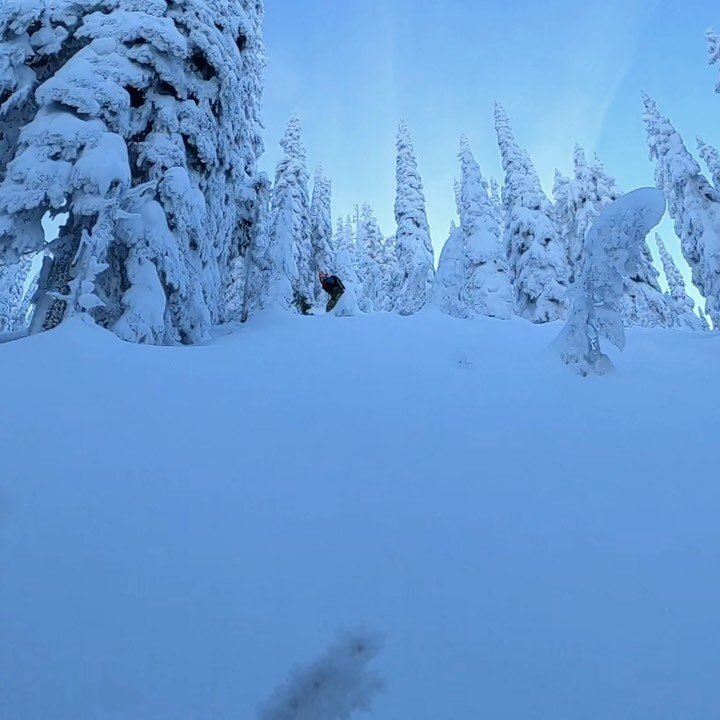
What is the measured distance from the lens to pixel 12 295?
41562 millimetres

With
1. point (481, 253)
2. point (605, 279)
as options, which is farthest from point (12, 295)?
point (605, 279)

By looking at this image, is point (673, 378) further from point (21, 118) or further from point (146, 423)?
point (21, 118)

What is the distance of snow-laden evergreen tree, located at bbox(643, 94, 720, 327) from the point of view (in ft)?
76.0

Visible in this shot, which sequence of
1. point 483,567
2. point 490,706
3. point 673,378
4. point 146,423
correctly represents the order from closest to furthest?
point 490,706 < point 483,567 < point 146,423 < point 673,378

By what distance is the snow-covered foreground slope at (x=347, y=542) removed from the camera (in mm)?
2238

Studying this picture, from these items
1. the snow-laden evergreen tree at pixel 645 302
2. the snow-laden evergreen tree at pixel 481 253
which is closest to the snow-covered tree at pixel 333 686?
the snow-laden evergreen tree at pixel 481 253

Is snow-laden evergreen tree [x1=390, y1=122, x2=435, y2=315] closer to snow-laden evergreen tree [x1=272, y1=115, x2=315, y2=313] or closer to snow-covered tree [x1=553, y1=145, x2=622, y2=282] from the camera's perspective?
snow-laden evergreen tree [x1=272, y1=115, x2=315, y2=313]

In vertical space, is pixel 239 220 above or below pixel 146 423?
above

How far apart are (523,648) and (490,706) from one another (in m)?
0.37

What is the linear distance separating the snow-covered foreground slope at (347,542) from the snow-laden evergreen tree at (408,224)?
895 inches

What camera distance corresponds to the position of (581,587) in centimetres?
279

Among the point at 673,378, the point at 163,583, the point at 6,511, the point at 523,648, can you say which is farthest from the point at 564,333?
the point at 6,511

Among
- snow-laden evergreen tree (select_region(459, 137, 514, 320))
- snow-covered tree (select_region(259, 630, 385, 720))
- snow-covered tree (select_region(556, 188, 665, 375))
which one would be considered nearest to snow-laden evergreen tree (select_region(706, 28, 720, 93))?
snow-laden evergreen tree (select_region(459, 137, 514, 320))

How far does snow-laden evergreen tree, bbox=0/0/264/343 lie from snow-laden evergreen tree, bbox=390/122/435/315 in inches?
713
